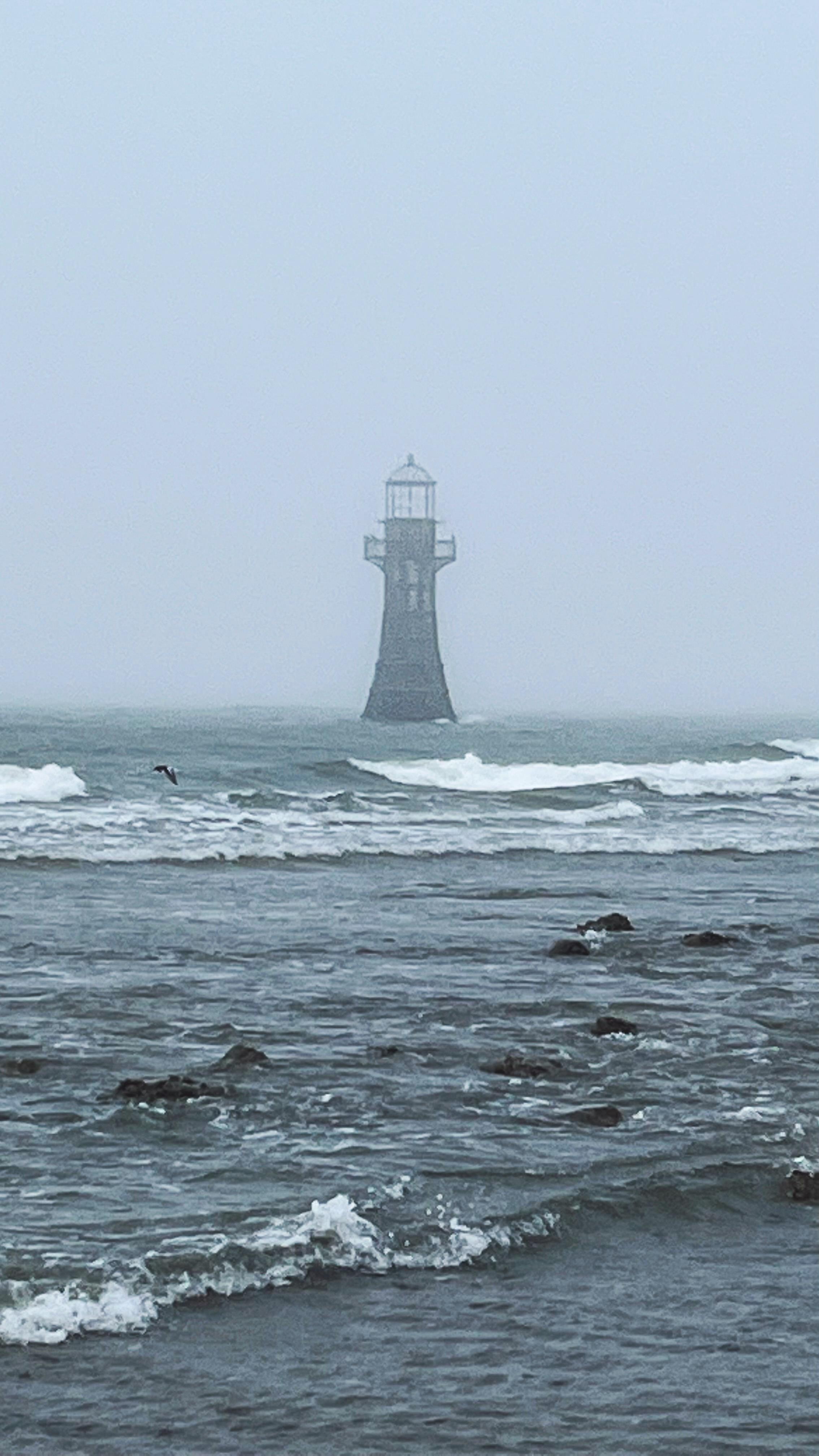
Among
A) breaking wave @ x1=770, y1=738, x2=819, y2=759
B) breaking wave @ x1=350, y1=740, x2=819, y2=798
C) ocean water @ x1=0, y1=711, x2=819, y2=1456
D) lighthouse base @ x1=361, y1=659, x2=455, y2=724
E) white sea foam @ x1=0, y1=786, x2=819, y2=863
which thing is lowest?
ocean water @ x1=0, y1=711, x2=819, y2=1456

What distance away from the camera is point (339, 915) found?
2191 centimetres

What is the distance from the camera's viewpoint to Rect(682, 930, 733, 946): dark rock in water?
19609mm

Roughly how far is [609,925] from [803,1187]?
1128 cm

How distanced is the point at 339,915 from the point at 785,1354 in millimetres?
15099

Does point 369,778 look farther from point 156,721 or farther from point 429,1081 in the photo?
point 156,721

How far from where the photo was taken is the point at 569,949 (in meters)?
18.8

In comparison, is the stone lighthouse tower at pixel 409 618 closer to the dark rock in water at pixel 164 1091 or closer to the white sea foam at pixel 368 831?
the white sea foam at pixel 368 831

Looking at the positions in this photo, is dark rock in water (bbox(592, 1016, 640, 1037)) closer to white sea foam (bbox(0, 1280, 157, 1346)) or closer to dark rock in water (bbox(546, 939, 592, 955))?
dark rock in water (bbox(546, 939, 592, 955))

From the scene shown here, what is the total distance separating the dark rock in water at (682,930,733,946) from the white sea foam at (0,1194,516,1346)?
438 inches

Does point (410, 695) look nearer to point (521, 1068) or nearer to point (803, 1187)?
point (521, 1068)

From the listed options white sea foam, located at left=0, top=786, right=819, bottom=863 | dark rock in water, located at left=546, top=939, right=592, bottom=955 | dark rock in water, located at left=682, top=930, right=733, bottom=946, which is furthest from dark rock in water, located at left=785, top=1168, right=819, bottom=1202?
white sea foam, located at left=0, top=786, right=819, bottom=863

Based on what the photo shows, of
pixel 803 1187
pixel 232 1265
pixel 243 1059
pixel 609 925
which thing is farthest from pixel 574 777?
pixel 232 1265

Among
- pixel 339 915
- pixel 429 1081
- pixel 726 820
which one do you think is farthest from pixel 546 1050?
pixel 726 820

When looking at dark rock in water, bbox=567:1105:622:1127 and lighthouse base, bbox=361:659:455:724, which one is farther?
lighthouse base, bbox=361:659:455:724
